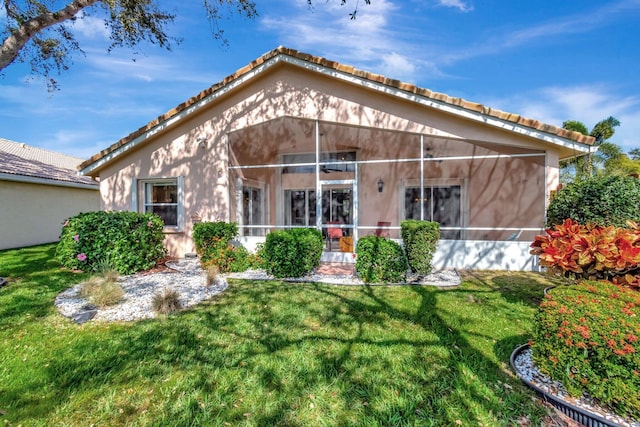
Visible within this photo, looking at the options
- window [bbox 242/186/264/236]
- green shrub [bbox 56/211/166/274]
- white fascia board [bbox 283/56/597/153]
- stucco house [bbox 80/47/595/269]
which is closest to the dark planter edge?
stucco house [bbox 80/47/595/269]

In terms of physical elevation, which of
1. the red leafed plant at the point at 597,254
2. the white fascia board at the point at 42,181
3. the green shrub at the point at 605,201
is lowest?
the red leafed plant at the point at 597,254

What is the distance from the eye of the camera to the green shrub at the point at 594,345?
2535 mm

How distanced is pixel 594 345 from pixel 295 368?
2.89 meters

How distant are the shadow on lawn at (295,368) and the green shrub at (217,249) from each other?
11.0 feet

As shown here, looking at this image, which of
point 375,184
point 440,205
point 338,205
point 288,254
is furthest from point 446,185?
point 288,254

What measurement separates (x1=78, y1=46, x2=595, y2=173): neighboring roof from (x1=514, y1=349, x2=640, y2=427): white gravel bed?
6243mm

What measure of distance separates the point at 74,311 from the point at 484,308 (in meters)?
7.33

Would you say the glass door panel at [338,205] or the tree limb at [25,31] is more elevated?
the tree limb at [25,31]

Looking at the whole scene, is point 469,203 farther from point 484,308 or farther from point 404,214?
point 484,308

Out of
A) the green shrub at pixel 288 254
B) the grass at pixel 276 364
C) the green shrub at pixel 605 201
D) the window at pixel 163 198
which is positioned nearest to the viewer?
the grass at pixel 276 364

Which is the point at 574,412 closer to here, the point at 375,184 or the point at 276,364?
the point at 276,364

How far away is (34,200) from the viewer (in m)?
13.9

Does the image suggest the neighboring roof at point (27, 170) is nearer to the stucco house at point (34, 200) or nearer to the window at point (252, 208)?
the stucco house at point (34, 200)

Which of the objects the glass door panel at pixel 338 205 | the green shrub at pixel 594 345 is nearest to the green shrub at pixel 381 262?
the green shrub at pixel 594 345
